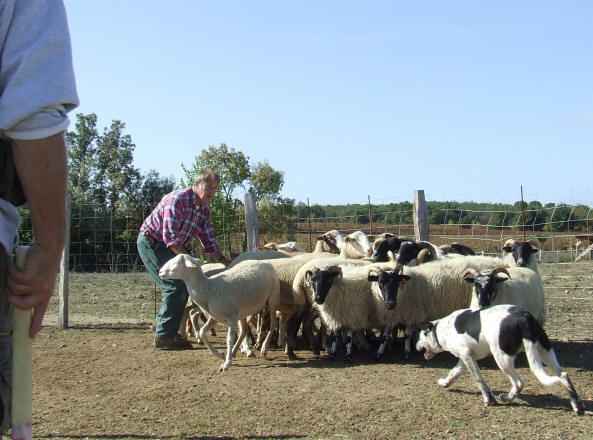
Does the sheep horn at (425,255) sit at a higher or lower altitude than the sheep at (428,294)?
higher

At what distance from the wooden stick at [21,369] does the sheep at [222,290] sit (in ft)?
20.1

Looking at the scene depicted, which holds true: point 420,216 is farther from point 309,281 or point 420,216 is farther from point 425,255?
point 309,281

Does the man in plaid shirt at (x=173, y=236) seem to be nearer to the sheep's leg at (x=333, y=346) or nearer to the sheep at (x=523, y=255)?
the sheep's leg at (x=333, y=346)

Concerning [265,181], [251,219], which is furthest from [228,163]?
[251,219]

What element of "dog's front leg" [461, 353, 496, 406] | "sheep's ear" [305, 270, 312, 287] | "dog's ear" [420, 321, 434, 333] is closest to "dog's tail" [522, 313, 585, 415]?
"dog's front leg" [461, 353, 496, 406]

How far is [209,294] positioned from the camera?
8.27 metres

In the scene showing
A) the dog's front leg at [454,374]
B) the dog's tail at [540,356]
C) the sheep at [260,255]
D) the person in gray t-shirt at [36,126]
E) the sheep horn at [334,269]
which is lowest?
the dog's front leg at [454,374]

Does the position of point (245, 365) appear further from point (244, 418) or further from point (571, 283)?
point (571, 283)

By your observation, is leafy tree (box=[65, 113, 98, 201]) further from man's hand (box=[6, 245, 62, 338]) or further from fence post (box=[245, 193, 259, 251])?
man's hand (box=[6, 245, 62, 338])

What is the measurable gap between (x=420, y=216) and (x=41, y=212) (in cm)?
1002

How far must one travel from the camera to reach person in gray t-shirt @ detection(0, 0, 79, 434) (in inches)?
71.6

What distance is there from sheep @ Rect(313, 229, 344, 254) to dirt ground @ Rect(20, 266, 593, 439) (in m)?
3.31

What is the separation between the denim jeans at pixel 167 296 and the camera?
29.1 ft

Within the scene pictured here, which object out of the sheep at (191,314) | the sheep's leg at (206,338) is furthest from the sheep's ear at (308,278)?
the sheep at (191,314)
